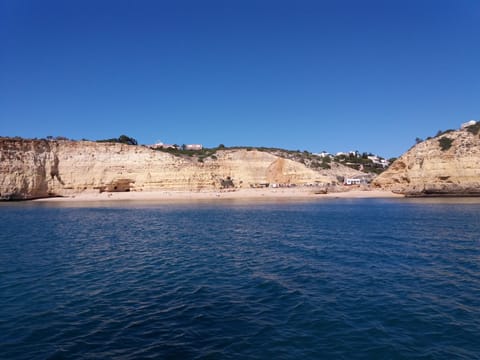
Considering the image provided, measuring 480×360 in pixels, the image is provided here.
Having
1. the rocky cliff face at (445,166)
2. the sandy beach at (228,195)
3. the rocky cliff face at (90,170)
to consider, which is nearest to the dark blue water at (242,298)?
the rocky cliff face at (445,166)

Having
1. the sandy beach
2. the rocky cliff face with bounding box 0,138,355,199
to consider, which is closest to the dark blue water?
the sandy beach

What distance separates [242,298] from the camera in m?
8.12

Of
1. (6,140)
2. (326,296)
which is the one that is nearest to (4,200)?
(6,140)

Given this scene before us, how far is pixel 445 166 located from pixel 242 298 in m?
45.2

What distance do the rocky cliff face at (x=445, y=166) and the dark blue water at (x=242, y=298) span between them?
32.0m

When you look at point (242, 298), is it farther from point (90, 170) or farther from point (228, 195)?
point (90, 170)

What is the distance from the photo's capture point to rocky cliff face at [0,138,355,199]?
4650 cm

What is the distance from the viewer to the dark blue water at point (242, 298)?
225 inches

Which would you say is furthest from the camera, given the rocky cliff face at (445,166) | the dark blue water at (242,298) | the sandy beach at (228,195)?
the sandy beach at (228,195)

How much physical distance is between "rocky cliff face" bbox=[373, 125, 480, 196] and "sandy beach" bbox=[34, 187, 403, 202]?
4.45 metres

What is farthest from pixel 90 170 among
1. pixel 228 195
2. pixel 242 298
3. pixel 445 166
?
pixel 445 166

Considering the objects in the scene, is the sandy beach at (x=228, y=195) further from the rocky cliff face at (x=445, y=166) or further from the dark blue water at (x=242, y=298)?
the dark blue water at (x=242, y=298)

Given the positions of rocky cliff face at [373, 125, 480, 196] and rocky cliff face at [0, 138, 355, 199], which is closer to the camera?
rocky cliff face at [373, 125, 480, 196]

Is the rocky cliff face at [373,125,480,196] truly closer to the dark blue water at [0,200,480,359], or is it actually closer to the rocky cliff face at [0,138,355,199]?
the rocky cliff face at [0,138,355,199]
